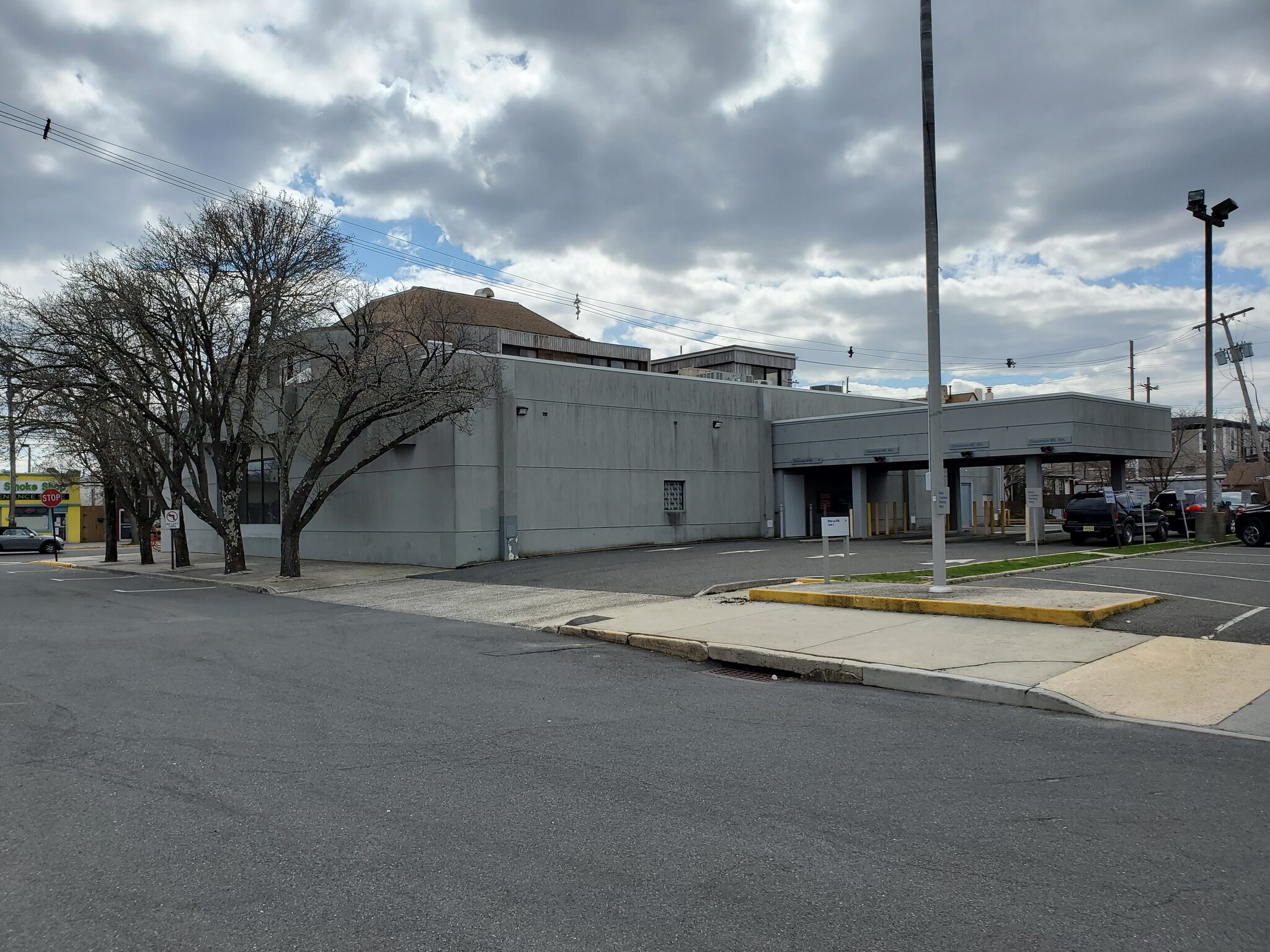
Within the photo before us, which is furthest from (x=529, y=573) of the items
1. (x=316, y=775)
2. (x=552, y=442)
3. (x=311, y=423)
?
(x=316, y=775)

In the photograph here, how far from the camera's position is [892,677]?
30.4 ft

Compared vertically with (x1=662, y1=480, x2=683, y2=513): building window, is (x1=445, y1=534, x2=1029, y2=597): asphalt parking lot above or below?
below

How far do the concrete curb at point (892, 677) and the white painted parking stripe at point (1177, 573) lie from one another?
1032 cm

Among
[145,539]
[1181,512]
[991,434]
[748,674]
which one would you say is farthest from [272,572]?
[1181,512]

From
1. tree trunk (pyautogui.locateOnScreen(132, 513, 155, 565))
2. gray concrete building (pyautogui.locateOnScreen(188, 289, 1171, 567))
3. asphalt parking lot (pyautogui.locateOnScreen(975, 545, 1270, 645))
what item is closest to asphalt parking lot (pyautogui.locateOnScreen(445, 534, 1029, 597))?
gray concrete building (pyautogui.locateOnScreen(188, 289, 1171, 567))

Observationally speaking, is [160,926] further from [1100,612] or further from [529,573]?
[529,573]

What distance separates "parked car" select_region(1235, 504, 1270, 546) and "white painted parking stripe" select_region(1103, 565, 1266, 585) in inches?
396

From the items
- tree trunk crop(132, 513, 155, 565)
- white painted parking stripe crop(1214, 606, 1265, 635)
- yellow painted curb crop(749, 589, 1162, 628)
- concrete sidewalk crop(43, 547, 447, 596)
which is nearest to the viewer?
white painted parking stripe crop(1214, 606, 1265, 635)

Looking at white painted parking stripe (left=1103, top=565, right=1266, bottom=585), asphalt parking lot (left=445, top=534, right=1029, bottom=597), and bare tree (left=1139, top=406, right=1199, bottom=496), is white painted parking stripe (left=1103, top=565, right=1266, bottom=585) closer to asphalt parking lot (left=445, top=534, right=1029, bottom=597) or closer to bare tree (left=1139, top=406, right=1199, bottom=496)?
asphalt parking lot (left=445, top=534, right=1029, bottom=597)

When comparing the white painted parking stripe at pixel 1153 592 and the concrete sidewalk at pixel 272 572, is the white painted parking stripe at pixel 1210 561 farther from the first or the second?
the concrete sidewalk at pixel 272 572

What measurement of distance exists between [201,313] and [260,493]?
12.8 meters

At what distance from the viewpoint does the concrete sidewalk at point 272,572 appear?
2380 cm

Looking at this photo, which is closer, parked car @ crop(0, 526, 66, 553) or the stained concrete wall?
the stained concrete wall

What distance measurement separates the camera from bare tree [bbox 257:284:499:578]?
24219 millimetres
